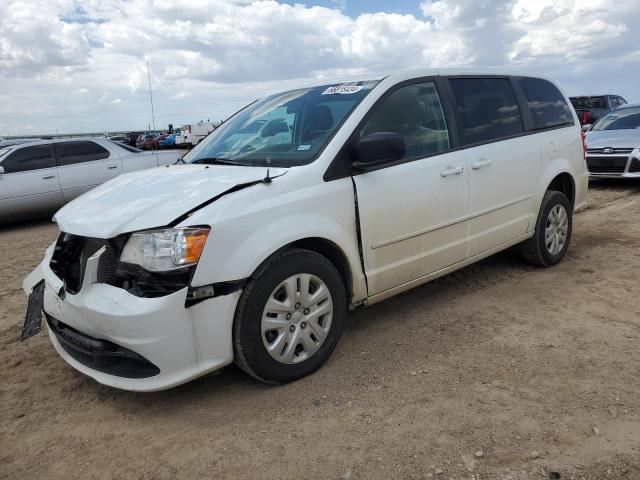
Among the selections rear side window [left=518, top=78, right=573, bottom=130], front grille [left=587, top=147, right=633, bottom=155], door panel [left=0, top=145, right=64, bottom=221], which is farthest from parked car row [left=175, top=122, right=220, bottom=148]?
rear side window [left=518, top=78, right=573, bottom=130]

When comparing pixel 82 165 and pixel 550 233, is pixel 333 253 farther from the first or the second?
pixel 82 165

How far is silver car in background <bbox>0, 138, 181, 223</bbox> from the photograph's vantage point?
9172 millimetres

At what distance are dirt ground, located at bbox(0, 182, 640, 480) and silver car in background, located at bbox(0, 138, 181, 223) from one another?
5.79 meters

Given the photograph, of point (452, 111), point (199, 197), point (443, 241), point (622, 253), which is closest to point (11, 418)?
point (199, 197)

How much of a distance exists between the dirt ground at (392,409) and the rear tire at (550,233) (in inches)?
33.9

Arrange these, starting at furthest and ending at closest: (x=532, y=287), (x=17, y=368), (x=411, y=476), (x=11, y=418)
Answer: (x=532, y=287) → (x=17, y=368) → (x=11, y=418) → (x=411, y=476)

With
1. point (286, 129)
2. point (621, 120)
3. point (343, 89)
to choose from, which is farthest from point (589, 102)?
point (286, 129)

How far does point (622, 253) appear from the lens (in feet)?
18.6

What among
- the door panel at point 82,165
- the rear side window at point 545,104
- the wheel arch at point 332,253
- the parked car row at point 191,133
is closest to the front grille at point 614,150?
the rear side window at point 545,104

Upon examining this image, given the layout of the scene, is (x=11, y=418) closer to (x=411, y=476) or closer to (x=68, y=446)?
(x=68, y=446)

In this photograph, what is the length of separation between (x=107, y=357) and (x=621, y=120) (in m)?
11.1

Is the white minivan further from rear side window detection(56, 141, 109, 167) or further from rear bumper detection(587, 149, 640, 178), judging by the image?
rear side window detection(56, 141, 109, 167)

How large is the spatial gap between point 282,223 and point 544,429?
66.9 inches

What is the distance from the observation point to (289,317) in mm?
3117
